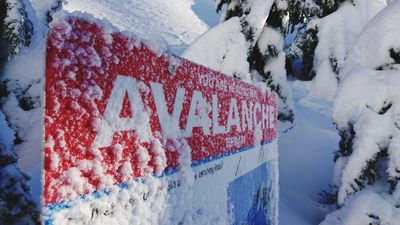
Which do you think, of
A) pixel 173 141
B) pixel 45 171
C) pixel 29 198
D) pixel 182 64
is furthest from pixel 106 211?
pixel 29 198

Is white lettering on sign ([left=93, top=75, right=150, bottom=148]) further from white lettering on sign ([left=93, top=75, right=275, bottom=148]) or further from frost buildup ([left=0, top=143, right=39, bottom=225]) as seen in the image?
frost buildup ([left=0, top=143, right=39, bottom=225])

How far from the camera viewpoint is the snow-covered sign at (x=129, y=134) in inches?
36.5

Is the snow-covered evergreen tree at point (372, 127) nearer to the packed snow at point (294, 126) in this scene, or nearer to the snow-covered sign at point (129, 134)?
the packed snow at point (294, 126)

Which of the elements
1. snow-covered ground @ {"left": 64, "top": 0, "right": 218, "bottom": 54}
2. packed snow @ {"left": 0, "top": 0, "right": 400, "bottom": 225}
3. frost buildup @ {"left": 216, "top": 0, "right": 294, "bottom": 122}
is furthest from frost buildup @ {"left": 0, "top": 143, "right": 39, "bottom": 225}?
snow-covered ground @ {"left": 64, "top": 0, "right": 218, "bottom": 54}

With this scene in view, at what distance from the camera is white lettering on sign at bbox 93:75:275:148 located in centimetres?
107

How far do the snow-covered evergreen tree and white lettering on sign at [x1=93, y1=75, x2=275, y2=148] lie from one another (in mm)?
2683

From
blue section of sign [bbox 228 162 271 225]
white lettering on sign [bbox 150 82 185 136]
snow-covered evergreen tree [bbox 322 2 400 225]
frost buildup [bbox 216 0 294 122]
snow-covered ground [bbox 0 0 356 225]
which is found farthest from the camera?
frost buildup [bbox 216 0 294 122]

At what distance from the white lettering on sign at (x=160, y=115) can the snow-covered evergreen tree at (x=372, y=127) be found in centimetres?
268

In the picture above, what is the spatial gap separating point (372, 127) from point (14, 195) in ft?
13.0

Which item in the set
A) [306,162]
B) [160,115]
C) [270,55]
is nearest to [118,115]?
[160,115]

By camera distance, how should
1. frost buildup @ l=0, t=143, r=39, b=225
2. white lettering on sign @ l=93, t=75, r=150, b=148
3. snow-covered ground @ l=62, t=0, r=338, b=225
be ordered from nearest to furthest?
white lettering on sign @ l=93, t=75, r=150, b=148 < frost buildup @ l=0, t=143, r=39, b=225 < snow-covered ground @ l=62, t=0, r=338, b=225

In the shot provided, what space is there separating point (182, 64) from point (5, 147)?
128cm

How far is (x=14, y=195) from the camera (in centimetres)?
195

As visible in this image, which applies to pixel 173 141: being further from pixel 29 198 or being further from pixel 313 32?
pixel 313 32
